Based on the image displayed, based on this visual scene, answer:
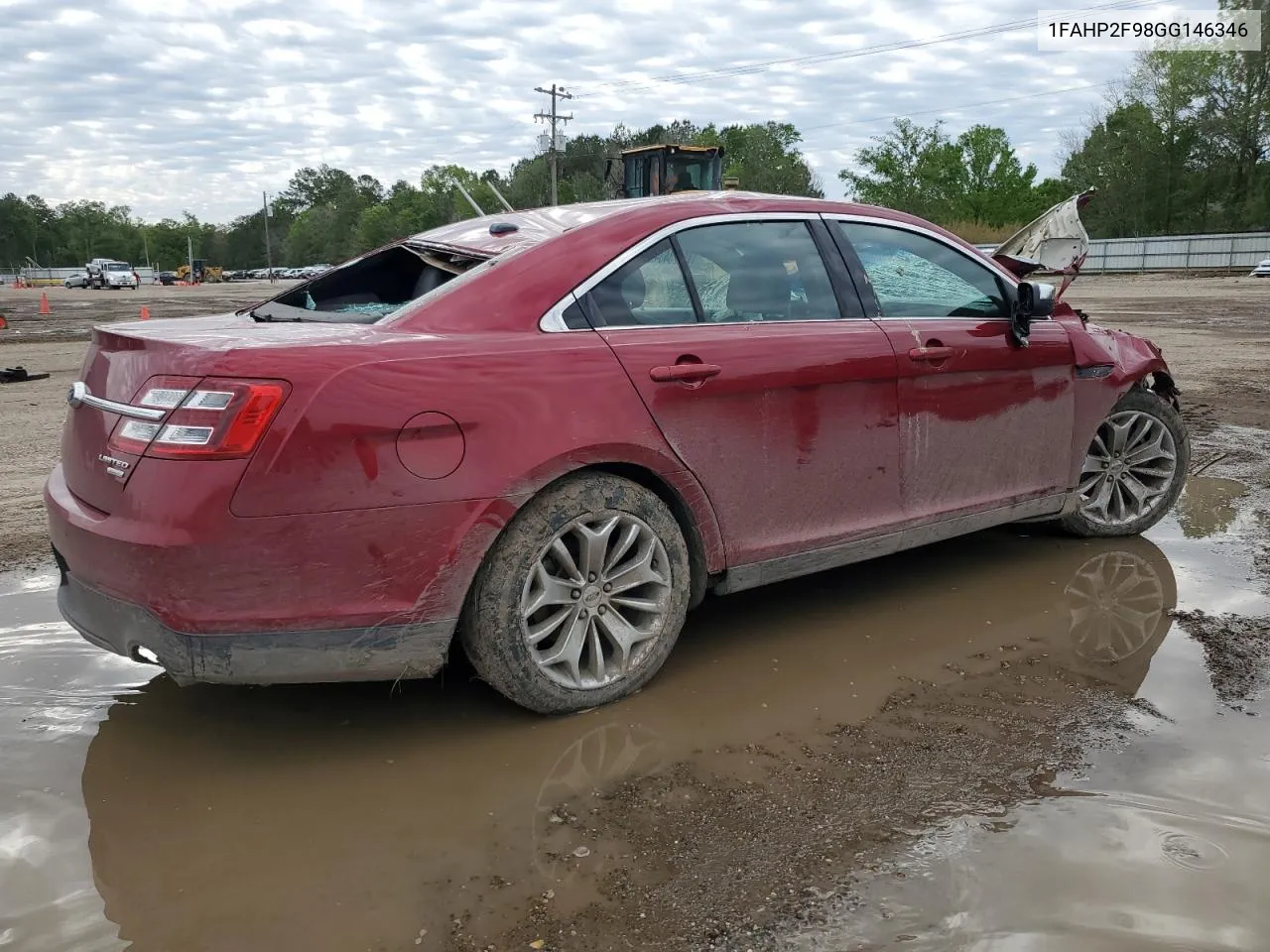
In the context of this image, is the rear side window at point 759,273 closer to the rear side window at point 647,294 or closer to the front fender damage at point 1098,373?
the rear side window at point 647,294

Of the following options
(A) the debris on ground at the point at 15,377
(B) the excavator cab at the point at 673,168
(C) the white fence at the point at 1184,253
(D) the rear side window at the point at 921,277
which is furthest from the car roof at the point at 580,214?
(C) the white fence at the point at 1184,253

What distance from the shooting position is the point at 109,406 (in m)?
2.93

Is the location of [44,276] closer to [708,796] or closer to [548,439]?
[548,439]

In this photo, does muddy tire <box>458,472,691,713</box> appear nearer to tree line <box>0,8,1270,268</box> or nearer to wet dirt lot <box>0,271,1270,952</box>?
wet dirt lot <box>0,271,1270,952</box>

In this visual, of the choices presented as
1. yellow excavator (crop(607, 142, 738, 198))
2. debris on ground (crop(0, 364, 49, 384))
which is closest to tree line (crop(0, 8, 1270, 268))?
yellow excavator (crop(607, 142, 738, 198))

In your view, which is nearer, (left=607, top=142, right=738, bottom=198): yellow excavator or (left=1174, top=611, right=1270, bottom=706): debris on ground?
(left=1174, top=611, right=1270, bottom=706): debris on ground

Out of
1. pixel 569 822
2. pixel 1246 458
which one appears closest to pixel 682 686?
pixel 569 822

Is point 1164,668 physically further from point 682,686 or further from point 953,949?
point 953,949

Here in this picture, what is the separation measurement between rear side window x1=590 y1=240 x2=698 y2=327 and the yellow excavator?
18153 mm

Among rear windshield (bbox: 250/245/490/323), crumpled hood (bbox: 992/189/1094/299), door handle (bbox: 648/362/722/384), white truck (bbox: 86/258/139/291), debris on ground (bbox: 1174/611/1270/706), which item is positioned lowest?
debris on ground (bbox: 1174/611/1270/706)

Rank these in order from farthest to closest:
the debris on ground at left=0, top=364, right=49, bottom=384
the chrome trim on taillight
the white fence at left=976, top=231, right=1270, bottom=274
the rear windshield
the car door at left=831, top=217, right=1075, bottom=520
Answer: the white fence at left=976, top=231, right=1270, bottom=274, the debris on ground at left=0, top=364, right=49, bottom=384, the car door at left=831, top=217, right=1075, bottom=520, the rear windshield, the chrome trim on taillight

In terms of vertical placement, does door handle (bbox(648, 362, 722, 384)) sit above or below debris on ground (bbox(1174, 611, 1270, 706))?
above

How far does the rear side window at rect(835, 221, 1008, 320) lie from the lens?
13.1ft

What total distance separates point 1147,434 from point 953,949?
349 cm
